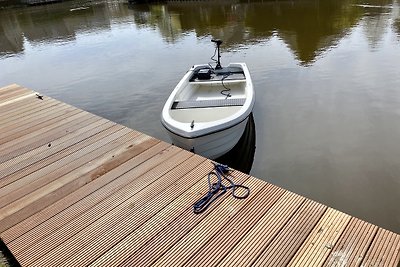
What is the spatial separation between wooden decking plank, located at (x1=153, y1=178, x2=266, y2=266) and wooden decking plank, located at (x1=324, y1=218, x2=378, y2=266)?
1114mm

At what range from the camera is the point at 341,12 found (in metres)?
20.9

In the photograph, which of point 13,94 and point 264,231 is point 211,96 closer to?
point 264,231

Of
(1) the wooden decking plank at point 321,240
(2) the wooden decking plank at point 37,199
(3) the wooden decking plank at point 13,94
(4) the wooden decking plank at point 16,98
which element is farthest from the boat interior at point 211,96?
(3) the wooden decking plank at point 13,94

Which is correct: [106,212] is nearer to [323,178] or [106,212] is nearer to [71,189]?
[71,189]

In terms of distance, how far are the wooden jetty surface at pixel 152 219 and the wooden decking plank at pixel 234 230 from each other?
1 centimetres

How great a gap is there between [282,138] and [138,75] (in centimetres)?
700

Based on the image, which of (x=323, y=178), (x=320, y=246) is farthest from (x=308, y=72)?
(x=320, y=246)

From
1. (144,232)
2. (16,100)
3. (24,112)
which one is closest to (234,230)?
(144,232)

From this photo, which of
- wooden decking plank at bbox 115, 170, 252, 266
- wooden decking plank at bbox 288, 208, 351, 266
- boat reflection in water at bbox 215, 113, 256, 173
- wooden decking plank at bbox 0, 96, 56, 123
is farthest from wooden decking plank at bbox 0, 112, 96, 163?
wooden decking plank at bbox 288, 208, 351, 266

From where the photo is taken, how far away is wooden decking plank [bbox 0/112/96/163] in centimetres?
594

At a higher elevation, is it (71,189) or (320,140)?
(71,189)

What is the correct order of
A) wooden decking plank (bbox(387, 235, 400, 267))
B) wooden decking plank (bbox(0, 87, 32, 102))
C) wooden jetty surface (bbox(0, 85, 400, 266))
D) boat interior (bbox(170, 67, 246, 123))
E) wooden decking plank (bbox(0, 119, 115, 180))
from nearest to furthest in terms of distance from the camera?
wooden decking plank (bbox(387, 235, 400, 267)) < wooden jetty surface (bbox(0, 85, 400, 266)) < wooden decking plank (bbox(0, 119, 115, 180)) < boat interior (bbox(170, 67, 246, 123)) < wooden decking plank (bbox(0, 87, 32, 102))

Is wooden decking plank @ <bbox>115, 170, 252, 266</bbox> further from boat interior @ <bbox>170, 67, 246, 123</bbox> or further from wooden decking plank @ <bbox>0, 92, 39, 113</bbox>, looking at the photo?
wooden decking plank @ <bbox>0, 92, 39, 113</bbox>

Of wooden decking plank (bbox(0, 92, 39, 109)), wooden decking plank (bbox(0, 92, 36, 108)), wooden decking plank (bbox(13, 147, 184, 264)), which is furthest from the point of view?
wooden decking plank (bbox(0, 92, 39, 109))
